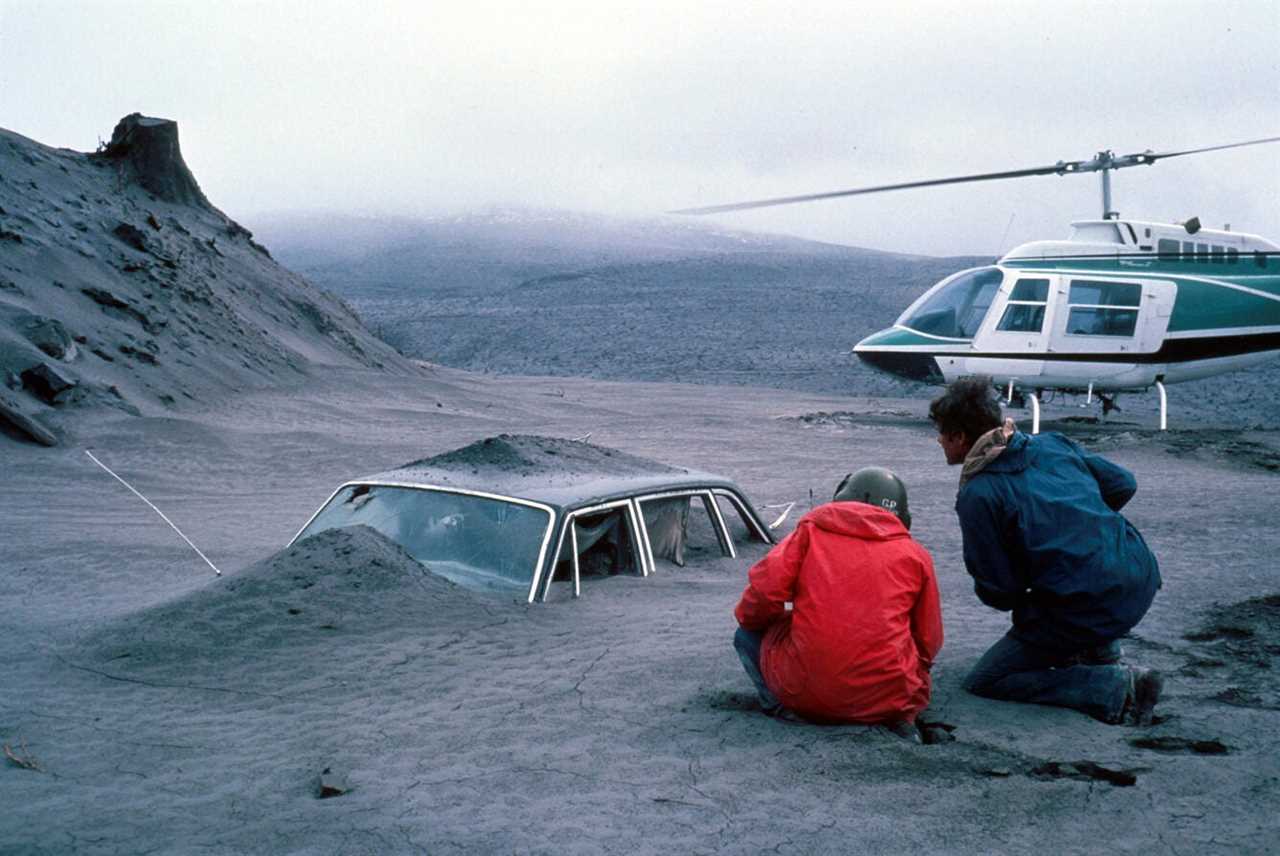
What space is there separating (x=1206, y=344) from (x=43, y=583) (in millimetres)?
19089

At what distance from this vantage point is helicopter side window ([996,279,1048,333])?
21.4 metres

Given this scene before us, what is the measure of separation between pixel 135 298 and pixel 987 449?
73.8ft

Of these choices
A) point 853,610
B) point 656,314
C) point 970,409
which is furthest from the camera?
point 656,314

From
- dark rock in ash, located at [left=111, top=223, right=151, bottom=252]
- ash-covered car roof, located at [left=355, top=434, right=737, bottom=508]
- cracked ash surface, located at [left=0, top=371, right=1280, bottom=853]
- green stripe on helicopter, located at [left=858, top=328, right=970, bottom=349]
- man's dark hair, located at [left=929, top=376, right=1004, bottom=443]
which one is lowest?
cracked ash surface, located at [left=0, top=371, right=1280, bottom=853]

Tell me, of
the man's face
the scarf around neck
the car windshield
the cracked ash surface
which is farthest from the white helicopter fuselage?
the scarf around neck

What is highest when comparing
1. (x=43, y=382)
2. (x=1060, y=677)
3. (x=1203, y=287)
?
(x=1203, y=287)

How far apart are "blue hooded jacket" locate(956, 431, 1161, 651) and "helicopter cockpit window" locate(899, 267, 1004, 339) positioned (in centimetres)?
1644

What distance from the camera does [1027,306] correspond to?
70.3 ft

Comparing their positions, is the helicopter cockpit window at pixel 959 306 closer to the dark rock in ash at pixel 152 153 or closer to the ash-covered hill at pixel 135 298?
the ash-covered hill at pixel 135 298

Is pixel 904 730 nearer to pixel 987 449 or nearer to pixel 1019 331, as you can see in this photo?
pixel 987 449

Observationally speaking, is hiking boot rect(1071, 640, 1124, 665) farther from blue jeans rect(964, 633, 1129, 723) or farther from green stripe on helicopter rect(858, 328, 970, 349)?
green stripe on helicopter rect(858, 328, 970, 349)

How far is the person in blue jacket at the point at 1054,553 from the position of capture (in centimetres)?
574

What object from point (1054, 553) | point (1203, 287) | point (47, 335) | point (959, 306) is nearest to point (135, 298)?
point (47, 335)

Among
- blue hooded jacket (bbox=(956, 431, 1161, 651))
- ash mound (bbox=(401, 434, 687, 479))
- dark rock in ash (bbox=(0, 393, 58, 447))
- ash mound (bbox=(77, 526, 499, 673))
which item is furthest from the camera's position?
dark rock in ash (bbox=(0, 393, 58, 447))
